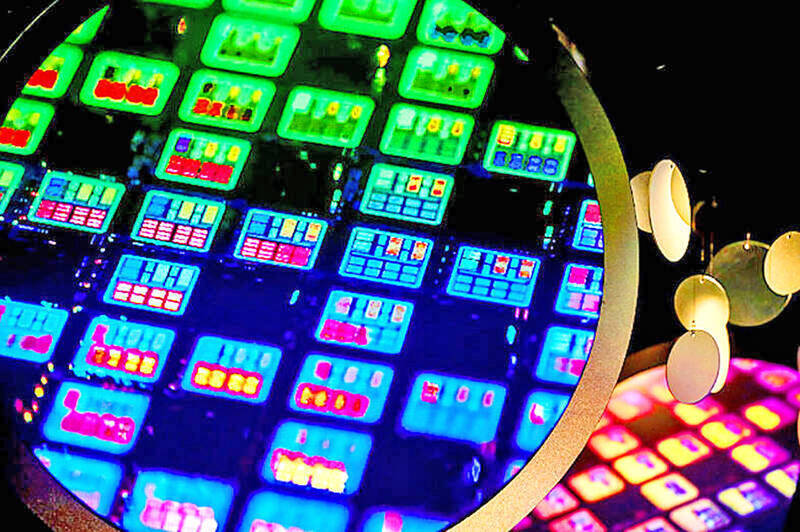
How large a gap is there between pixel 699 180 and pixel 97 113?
1.60m

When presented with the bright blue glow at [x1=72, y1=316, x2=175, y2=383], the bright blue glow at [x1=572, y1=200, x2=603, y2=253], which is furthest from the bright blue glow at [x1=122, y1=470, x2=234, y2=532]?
the bright blue glow at [x1=572, y1=200, x2=603, y2=253]

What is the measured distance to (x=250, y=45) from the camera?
50.5 inches

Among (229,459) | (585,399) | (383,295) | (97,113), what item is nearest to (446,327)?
(383,295)

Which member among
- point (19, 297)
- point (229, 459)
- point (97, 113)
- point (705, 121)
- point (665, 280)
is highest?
point (705, 121)

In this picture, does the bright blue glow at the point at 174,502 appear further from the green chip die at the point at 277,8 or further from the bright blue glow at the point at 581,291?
the green chip die at the point at 277,8

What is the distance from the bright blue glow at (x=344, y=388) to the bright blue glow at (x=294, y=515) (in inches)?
4.5

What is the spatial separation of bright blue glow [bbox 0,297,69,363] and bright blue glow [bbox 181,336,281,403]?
0.63 ft

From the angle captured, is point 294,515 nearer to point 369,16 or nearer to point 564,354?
point 564,354

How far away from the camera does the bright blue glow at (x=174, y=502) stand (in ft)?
3.38

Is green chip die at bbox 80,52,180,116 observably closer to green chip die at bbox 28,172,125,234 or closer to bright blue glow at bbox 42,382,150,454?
green chip die at bbox 28,172,125,234

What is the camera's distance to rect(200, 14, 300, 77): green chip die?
4.16 feet

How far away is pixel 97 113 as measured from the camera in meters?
1.26

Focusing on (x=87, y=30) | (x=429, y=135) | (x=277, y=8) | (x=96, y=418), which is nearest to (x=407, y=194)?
(x=429, y=135)

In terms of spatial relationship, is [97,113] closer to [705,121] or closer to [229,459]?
[229,459]
